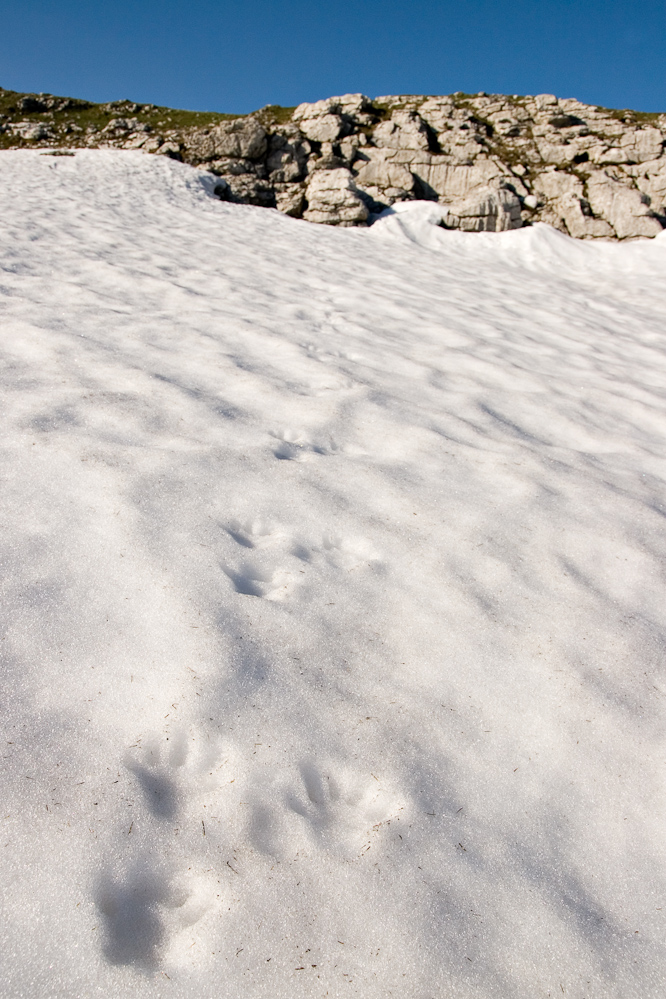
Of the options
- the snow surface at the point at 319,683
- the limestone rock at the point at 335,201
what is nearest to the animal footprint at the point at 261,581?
the snow surface at the point at 319,683

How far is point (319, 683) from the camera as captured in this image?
209 cm

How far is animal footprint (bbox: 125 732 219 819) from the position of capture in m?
1.68

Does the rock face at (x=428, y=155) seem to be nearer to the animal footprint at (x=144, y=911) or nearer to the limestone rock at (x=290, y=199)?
the limestone rock at (x=290, y=199)

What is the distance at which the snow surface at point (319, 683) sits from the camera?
1.46 m

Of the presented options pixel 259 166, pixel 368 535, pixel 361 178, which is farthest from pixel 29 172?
pixel 368 535

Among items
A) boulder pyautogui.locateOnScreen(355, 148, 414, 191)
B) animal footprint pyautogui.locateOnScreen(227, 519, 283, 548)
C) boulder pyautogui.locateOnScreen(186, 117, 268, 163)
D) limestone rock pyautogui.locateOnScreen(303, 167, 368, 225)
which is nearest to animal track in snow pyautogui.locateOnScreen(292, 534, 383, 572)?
animal footprint pyautogui.locateOnScreen(227, 519, 283, 548)

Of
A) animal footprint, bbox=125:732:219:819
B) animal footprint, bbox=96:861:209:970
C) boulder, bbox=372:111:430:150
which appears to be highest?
boulder, bbox=372:111:430:150

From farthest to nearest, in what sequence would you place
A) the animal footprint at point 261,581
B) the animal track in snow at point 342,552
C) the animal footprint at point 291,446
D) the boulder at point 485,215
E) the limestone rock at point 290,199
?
1. the limestone rock at point 290,199
2. the boulder at point 485,215
3. the animal footprint at point 291,446
4. the animal track in snow at point 342,552
5. the animal footprint at point 261,581

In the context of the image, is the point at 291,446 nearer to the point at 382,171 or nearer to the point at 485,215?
the point at 485,215

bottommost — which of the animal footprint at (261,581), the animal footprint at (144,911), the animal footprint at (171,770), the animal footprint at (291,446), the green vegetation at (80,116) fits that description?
the animal footprint at (144,911)

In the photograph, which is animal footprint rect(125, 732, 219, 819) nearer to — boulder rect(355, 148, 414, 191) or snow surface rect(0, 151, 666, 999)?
snow surface rect(0, 151, 666, 999)

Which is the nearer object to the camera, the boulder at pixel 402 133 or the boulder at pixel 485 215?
the boulder at pixel 485 215

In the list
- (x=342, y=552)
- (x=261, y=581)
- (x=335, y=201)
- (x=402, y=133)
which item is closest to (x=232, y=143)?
(x=335, y=201)

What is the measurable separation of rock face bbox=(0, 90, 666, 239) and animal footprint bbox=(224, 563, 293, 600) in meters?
15.5
